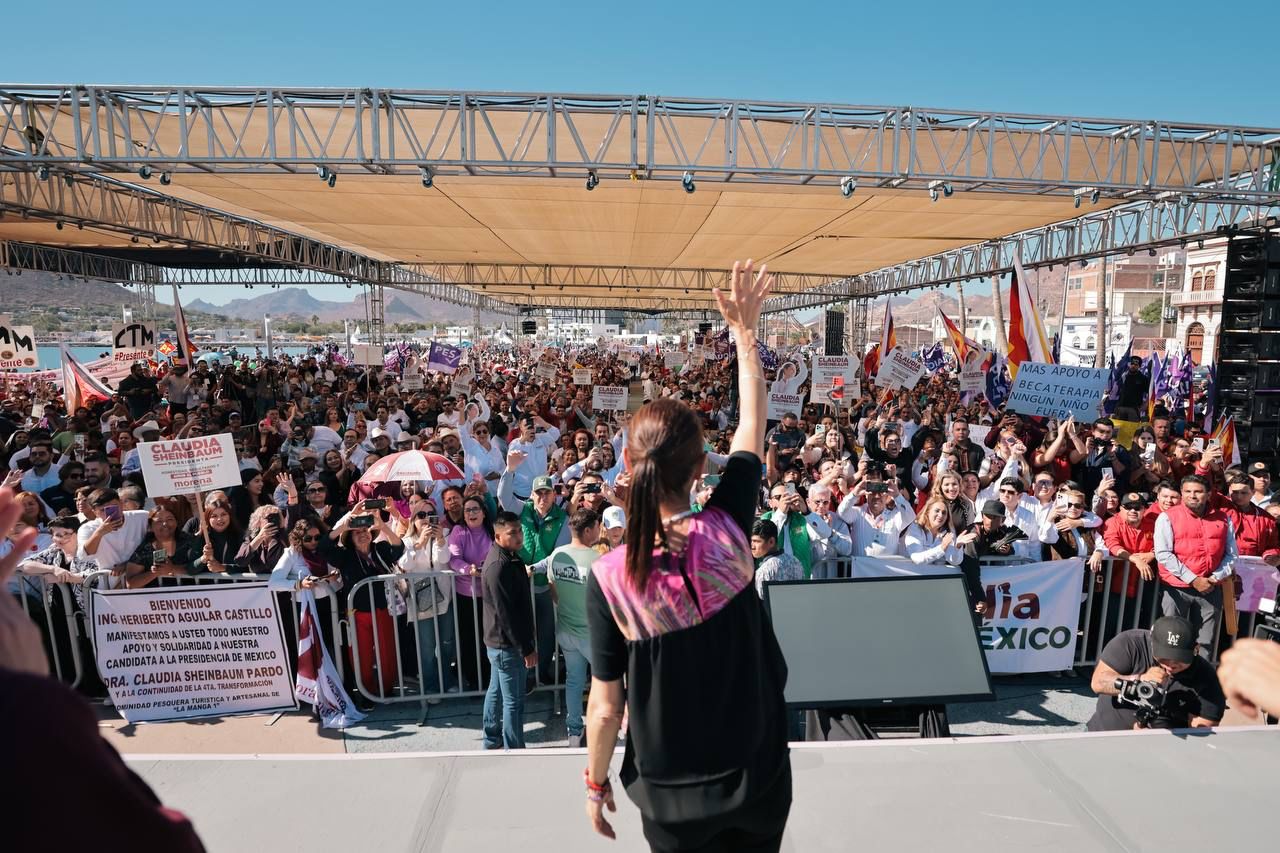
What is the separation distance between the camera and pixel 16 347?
14.9 m

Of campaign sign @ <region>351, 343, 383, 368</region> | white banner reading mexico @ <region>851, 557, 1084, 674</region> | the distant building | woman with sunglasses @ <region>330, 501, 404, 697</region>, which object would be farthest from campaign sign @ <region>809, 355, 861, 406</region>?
the distant building

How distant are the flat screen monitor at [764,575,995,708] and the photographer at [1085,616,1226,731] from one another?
720 mm

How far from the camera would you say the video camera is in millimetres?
3580

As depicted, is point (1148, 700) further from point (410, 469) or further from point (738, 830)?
point (410, 469)

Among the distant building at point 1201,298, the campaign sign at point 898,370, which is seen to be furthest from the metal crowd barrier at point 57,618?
the distant building at point 1201,298

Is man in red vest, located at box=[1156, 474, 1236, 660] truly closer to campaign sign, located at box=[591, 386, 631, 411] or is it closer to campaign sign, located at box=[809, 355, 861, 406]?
campaign sign, located at box=[809, 355, 861, 406]

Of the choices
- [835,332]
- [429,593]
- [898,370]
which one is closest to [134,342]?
[429,593]

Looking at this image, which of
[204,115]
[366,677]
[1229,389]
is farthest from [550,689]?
[1229,389]

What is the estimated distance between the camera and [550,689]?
5703mm

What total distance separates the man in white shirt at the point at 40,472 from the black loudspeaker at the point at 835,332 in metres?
27.7

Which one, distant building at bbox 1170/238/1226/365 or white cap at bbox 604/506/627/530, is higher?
distant building at bbox 1170/238/1226/365

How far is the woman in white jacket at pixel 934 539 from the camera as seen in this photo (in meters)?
5.66

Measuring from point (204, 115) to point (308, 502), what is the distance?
471cm

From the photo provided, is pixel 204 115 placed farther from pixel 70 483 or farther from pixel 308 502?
pixel 308 502
